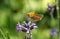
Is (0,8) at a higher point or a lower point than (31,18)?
lower

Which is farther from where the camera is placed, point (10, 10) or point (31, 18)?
point (10, 10)

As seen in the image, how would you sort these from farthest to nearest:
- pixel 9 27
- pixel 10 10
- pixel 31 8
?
pixel 10 10, pixel 31 8, pixel 9 27

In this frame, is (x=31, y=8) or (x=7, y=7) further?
(x=7, y=7)

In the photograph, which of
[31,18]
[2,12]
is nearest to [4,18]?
[2,12]

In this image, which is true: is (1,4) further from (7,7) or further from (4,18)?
(4,18)

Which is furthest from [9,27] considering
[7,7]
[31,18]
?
[31,18]

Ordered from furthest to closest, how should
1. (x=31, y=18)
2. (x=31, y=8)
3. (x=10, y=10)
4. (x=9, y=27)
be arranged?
(x=10, y=10)
(x=31, y=8)
(x=9, y=27)
(x=31, y=18)

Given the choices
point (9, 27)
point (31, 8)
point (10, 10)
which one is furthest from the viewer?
point (10, 10)

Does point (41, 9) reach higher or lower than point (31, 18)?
lower

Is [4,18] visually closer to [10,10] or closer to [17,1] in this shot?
[10,10]

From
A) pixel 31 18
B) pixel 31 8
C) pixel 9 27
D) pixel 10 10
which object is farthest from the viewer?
pixel 10 10
